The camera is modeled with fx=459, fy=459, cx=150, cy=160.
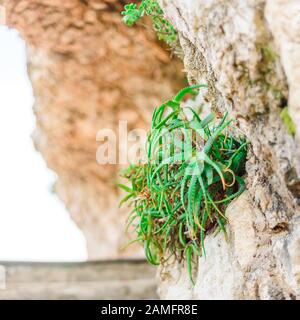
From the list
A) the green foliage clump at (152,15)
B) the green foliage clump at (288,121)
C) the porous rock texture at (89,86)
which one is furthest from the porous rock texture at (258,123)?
the porous rock texture at (89,86)

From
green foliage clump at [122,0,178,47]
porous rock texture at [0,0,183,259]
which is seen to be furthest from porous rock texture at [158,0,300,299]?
porous rock texture at [0,0,183,259]

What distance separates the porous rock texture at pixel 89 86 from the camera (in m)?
3.09

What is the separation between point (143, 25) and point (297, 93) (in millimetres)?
2021

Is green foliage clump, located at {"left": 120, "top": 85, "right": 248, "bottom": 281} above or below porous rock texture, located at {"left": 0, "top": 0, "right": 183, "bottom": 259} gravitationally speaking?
below

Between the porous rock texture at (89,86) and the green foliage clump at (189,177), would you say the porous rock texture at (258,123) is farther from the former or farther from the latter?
the porous rock texture at (89,86)

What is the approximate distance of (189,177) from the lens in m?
1.66

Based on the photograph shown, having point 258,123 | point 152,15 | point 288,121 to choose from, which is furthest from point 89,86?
point 288,121

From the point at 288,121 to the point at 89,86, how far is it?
249 centimetres

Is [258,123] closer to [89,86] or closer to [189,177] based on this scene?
[189,177]

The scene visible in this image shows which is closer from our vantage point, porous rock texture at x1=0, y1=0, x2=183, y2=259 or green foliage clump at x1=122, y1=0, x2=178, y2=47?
green foliage clump at x1=122, y1=0, x2=178, y2=47

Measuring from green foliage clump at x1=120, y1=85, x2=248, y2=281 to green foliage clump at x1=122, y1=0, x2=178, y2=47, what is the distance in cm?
72

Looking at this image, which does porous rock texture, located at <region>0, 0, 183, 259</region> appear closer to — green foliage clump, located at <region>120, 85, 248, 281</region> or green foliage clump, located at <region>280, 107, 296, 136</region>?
green foliage clump, located at <region>120, 85, 248, 281</region>

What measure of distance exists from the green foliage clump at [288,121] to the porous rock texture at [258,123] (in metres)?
0.01

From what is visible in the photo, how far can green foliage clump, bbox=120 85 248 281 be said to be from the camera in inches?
63.4
